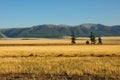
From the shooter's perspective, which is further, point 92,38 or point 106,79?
point 92,38

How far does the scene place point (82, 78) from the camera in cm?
1750

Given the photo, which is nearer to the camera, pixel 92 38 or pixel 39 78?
pixel 39 78

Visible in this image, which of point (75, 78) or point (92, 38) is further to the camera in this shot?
point (92, 38)

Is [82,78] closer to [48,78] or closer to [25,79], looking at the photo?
[48,78]

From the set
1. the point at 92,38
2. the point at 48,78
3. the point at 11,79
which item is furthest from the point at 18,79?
the point at 92,38

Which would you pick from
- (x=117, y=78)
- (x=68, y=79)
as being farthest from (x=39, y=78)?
→ (x=117, y=78)

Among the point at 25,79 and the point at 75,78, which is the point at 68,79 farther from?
the point at 25,79

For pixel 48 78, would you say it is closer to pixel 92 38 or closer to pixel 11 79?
pixel 11 79

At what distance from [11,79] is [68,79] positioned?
319 centimetres

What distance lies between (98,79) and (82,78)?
910mm

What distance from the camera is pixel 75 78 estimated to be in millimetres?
17594

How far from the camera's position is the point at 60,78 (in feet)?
58.1

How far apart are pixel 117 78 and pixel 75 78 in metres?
2.33

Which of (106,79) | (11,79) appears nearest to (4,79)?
(11,79)
